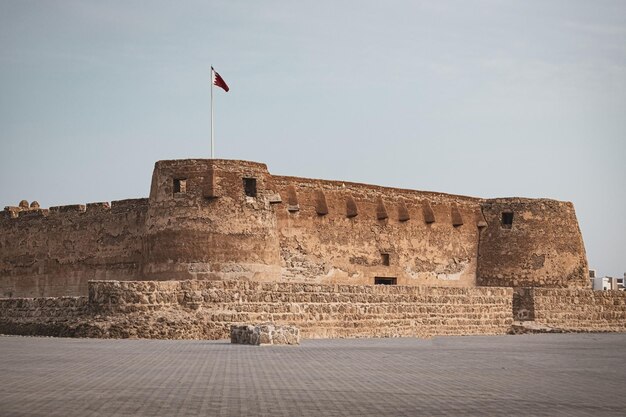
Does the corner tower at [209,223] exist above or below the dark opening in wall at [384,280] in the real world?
above

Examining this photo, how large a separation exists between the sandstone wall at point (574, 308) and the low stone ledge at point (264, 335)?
13.0 m

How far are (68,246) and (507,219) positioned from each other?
1418 centimetres

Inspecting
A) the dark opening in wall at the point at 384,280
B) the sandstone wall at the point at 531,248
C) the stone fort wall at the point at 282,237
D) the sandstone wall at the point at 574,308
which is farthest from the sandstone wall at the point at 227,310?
the sandstone wall at the point at 531,248

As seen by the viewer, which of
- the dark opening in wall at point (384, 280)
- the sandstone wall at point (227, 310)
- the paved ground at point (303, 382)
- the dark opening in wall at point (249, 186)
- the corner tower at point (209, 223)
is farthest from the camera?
the dark opening in wall at point (384, 280)

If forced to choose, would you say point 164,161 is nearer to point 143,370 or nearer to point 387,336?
point 387,336

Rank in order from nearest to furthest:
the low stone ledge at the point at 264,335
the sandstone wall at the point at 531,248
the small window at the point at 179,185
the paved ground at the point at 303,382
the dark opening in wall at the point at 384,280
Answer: the paved ground at the point at 303,382 → the low stone ledge at the point at 264,335 → the small window at the point at 179,185 → the dark opening in wall at the point at 384,280 → the sandstone wall at the point at 531,248

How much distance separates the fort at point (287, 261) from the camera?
2012 centimetres

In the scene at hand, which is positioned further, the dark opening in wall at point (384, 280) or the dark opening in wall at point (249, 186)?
the dark opening in wall at point (384, 280)

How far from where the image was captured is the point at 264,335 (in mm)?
17062

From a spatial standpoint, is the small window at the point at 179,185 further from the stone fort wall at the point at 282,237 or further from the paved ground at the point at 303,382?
the paved ground at the point at 303,382

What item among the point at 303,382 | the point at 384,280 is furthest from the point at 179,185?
the point at 303,382

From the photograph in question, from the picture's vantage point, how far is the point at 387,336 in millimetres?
22828

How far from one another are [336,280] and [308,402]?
21.0m

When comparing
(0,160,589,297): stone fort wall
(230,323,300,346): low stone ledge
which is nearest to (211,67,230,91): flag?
(0,160,589,297): stone fort wall
